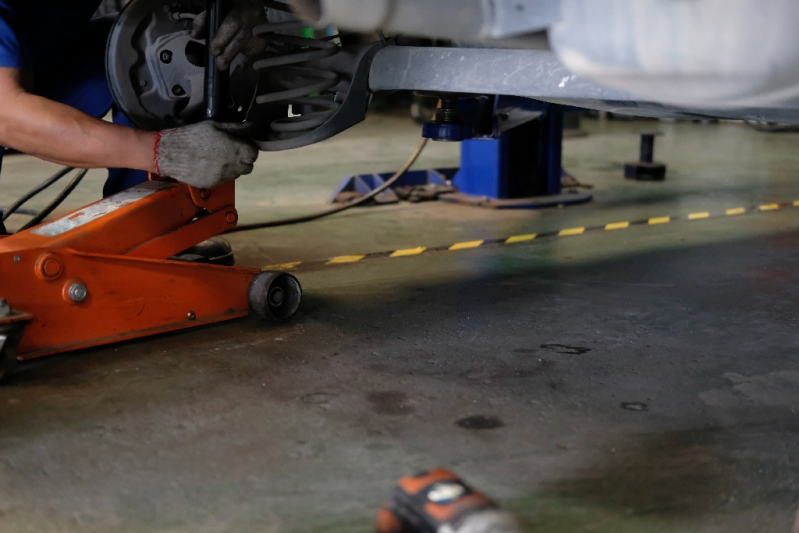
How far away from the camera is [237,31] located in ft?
8.09

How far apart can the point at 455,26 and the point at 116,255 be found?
1.26 m

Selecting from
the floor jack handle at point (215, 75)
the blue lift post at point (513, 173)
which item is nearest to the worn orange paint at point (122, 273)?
the floor jack handle at point (215, 75)

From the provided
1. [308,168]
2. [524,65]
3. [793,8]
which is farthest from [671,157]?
[793,8]

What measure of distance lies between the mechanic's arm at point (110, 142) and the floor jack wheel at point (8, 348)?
540 mm

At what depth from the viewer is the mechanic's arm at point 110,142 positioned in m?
2.33

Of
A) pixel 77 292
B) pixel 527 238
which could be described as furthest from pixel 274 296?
pixel 527 238

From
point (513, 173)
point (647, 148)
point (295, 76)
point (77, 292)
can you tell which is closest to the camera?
point (77, 292)

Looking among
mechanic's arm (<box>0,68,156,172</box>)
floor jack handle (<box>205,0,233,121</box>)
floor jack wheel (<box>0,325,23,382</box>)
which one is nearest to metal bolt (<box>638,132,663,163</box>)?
floor jack handle (<box>205,0,233,121</box>)

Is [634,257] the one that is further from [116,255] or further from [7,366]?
[7,366]

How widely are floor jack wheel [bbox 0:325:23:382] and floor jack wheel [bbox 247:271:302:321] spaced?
68 cm

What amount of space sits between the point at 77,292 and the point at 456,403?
1.01 m

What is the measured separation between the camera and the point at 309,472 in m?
1.69

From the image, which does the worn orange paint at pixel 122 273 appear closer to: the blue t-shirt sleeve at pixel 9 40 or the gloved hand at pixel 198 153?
the gloved hand at pixel 198 153

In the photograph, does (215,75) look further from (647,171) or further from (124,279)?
(647,171)
